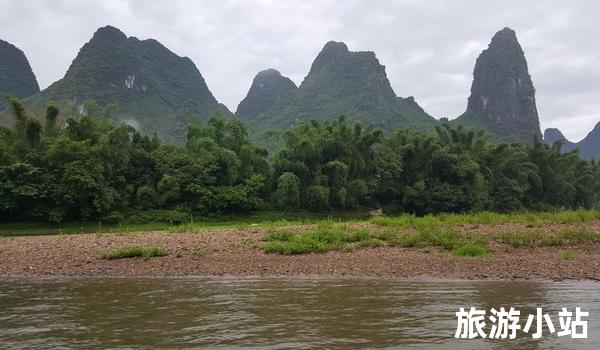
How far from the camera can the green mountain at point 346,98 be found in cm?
10166

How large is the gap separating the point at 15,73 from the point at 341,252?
358 ft

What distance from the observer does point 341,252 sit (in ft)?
46.9

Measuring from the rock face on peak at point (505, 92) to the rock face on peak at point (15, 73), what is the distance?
106486mm

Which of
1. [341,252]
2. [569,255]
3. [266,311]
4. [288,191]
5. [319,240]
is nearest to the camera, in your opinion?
[266,311]

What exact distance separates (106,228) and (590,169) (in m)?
60.9

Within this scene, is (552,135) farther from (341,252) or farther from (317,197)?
(341,252)

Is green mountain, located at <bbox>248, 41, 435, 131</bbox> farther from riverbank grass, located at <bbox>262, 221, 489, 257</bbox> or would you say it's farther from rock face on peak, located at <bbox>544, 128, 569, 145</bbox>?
rock face on peak, located at <bbox>544, 128, 569, 145</bbox>

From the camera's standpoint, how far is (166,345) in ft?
19.0

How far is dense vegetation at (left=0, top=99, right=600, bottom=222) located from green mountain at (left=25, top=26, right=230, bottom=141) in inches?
1624

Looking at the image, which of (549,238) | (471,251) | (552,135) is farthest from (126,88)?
(552,135)

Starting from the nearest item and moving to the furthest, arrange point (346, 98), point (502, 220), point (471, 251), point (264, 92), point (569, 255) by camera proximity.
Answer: point (569, 255)
point (471, 251)
point (502, 220)
point (346, 98)
point (264, 92)

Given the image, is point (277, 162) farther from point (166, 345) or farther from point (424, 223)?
point (166, 345)

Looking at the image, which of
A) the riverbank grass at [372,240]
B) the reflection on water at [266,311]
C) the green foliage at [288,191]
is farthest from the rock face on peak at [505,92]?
the reflection on water at [266,311]

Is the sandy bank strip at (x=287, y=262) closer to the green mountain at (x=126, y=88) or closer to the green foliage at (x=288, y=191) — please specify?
the green foliage at (x=288, y=191)
